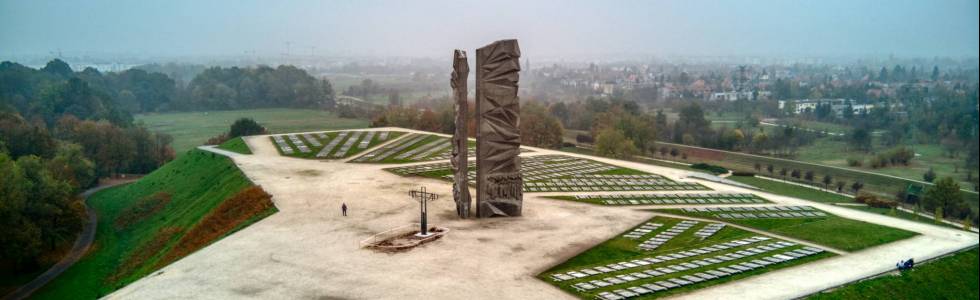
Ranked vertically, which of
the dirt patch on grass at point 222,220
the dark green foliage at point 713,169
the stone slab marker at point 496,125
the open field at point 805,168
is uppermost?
the stone slab marker at point 496,125

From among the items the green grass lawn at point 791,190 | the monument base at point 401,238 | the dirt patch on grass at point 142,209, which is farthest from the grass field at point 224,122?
the monument base at point 401,238

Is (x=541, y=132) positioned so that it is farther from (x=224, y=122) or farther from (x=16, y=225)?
(x=224, y=122)

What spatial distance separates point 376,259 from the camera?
3136 cm

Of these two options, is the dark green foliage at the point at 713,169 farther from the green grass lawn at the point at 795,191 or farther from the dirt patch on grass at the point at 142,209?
the dirt patch on grass at the point at 142,209

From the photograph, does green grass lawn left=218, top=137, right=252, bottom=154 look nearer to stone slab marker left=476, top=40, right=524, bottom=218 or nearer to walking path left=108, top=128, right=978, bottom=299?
walking path left=108, top=128, right=978, bottom=299

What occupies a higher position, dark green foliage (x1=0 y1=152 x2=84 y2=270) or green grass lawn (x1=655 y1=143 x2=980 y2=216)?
dark green foliage (x1=0 y1=152 x2=84 y2=270)

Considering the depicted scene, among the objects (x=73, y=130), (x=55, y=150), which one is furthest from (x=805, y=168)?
(x=73, y=130)

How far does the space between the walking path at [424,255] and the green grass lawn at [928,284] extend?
2.18 ft

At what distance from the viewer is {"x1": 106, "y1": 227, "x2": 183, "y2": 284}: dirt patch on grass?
39000mm

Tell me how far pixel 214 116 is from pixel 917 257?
12437 centimetres

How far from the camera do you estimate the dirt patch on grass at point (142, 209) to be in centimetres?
5266

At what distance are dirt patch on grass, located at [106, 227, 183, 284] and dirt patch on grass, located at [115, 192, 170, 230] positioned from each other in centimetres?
863

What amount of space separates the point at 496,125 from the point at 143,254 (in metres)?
22.7

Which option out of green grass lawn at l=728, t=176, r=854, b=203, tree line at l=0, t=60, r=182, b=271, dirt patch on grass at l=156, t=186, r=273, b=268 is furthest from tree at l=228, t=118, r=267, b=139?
green grass lawn at l=728, t=176, r=854, b=203
